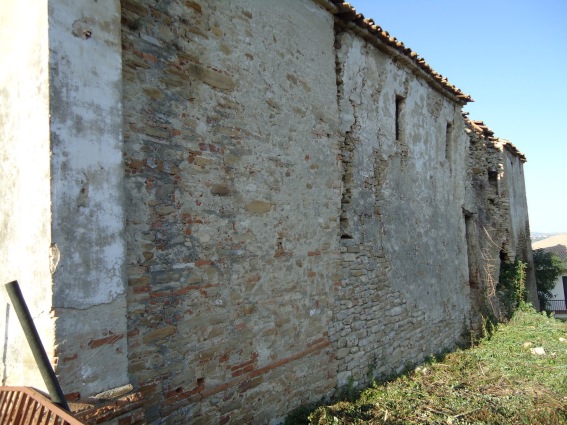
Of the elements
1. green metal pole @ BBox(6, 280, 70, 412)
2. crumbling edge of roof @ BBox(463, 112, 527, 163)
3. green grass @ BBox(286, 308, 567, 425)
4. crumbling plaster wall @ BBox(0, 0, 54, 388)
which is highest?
crumbling edge of roof @ BBox(463, 112, 527, 163)

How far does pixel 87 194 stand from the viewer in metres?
3.05

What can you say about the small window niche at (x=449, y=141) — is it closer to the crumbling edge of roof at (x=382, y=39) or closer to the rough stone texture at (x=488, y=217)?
the crumbling edge of roof at (x=382, y=39)

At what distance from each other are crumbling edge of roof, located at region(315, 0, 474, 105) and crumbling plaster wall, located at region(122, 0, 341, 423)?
0.39 meters

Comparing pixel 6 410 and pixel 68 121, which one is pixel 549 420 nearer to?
pixel 6 410

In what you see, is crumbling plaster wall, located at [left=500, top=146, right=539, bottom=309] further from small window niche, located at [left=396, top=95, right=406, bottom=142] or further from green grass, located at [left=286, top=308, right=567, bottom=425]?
small window niche, located at [left=396, top=95, right=406, bottom=142]

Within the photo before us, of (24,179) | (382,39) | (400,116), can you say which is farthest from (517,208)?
(24,179)

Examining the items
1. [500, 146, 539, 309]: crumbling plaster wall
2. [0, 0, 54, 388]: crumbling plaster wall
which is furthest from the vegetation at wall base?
[0, 0, 54, 388]: crumbling plaster wall

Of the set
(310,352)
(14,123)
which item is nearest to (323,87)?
(310,352)

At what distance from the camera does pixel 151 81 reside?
3736 millimetres

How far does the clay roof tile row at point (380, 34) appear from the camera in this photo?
20.4 feet

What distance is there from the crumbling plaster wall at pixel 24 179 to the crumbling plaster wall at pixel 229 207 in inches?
26.8

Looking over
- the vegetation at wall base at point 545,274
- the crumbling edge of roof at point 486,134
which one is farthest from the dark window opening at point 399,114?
the vegetation at wall base at point 545,274

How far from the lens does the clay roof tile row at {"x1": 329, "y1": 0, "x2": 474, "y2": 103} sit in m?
6.22

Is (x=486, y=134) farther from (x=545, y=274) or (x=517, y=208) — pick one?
(x=545, y=274)
